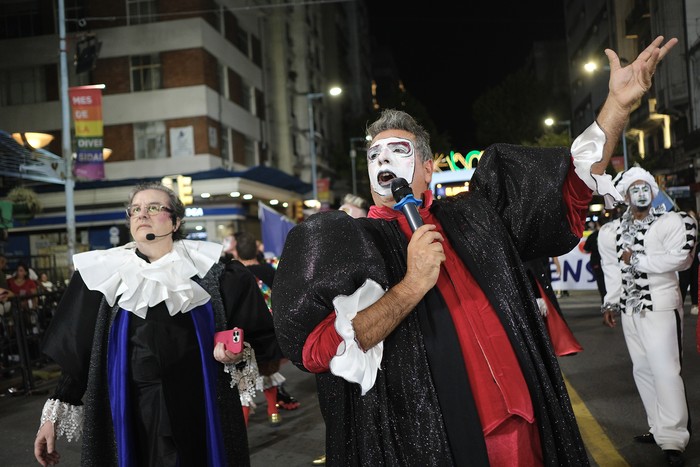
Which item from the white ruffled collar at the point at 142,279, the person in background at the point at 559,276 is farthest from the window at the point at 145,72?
the white ruffled collar at the point at 142,279

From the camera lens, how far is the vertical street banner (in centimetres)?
1578

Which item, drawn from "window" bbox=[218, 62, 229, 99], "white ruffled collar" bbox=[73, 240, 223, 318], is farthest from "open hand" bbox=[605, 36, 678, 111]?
"window" bbox=[218, 62, 229, 99]

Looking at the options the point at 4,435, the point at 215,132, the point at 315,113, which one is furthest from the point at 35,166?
the point at 315,113

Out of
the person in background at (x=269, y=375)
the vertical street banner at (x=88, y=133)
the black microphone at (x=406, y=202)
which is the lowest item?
the person in background at (x=269, y=375)

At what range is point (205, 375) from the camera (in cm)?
373

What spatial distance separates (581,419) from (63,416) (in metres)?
4.44

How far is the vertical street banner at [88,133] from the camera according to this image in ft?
51.8

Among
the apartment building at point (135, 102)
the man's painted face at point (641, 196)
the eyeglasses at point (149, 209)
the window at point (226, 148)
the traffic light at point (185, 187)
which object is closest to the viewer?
the eyeglasses at point (149, 209)

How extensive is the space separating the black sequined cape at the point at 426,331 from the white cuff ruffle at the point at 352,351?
0.04 metres

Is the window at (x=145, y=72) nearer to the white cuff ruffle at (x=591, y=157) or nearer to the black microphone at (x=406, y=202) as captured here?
the black microphone at (x=406, y=202)

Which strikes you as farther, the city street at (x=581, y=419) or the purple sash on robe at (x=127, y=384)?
the city street at (x=581, y=419)

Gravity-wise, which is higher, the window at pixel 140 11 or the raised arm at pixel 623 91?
the window at pixel 140 11

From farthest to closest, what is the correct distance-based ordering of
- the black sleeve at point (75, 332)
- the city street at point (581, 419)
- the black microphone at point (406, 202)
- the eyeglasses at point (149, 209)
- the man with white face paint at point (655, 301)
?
the city street at point (581, 419) < the man with white face paint at point (655, 301) < the eyeglasses at point (149, 209) < the black sleeve at point (75, 332) < the black microphone at point (406, 202)

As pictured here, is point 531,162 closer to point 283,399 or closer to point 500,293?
point 500,293
